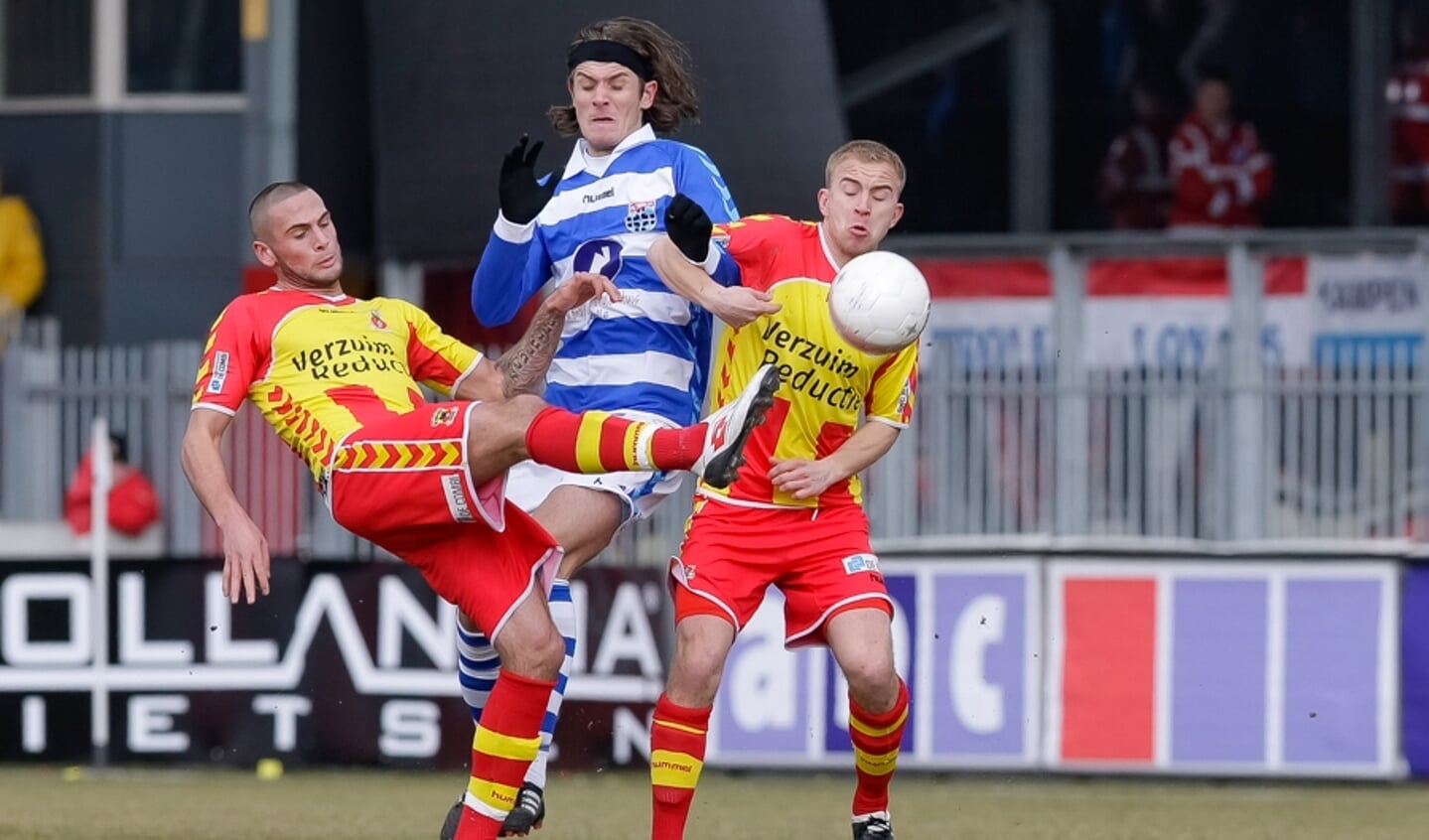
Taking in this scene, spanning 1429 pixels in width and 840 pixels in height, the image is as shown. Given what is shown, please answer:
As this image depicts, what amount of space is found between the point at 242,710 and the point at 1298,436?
18.2 feet

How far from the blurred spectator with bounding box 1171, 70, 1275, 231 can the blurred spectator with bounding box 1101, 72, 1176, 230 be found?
16cm

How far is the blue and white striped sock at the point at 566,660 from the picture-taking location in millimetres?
8938

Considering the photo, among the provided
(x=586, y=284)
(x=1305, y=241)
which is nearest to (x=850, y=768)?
(x=1305, y=241)

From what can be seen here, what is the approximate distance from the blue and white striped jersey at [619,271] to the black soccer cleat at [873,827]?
1.49 m

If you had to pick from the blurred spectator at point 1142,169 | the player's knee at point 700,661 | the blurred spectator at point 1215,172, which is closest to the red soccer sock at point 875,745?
the player's knee at point 700,661

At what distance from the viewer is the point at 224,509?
8.20 m

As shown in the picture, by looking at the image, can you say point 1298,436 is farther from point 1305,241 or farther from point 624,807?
point 624,807

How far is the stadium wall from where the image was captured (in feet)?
40.8

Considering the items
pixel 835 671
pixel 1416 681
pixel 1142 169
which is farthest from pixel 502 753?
pixel 1142 169

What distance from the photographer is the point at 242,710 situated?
1334 centimetres

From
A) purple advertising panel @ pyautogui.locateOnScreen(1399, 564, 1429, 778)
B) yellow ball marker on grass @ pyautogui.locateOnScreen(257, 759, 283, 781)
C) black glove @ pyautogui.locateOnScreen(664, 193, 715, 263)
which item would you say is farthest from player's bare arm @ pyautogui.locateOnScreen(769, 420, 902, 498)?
yellow ball marker on grass @ pyautogui.locateOnScreen(257, 759, 283, 781)

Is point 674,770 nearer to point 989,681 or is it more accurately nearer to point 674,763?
point 674,763

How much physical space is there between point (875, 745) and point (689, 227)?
6.14 ft

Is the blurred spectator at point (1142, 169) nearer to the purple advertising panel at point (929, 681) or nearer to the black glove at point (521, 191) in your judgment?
the purple advertising panel at point (929, 681)
